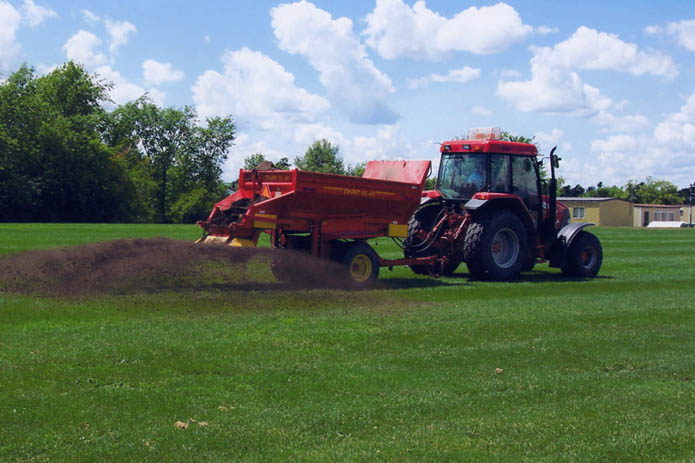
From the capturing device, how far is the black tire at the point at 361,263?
524 inches

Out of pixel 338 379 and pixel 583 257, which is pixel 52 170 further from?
pixel 338 379

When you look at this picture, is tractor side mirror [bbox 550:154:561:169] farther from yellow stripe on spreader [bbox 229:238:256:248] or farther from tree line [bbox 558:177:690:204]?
tree line [bbox 558:177:690:204]

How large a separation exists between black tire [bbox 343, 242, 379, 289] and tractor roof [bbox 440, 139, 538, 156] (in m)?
3.35

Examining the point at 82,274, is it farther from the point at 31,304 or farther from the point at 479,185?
the point at 479,185

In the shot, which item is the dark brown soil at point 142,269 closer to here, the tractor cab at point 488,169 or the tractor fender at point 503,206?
the tractor fender at point 503,206

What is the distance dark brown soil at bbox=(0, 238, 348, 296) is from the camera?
450 inches

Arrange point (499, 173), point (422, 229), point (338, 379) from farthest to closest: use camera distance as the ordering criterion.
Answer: point (422, 229) < point (499, 173) < point (338, 379)

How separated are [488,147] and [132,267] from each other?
7.53 meters

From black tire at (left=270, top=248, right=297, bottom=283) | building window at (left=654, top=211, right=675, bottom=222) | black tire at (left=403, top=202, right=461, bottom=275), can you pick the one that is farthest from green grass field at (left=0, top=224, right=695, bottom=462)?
building window at (left=654, top=211, right=675, bottom=222)

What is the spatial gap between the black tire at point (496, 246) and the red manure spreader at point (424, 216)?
0.02 metres

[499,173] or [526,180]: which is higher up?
[499,173]

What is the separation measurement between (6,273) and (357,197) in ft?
19.9

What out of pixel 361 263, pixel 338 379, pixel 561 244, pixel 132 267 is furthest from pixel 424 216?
pixel 338 379

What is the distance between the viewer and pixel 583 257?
54.5 ft
